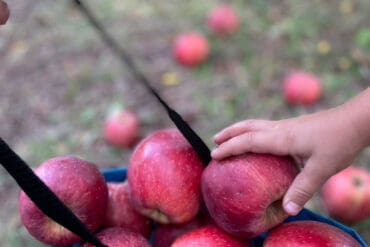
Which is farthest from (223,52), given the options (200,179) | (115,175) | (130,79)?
(200,179)

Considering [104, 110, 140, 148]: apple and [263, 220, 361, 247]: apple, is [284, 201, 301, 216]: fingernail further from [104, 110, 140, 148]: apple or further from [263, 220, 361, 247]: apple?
[104, 110, 140, 148]: apple

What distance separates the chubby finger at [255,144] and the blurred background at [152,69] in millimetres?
902

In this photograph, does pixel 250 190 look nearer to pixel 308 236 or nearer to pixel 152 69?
pixel 308 236

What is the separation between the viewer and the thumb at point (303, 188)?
0.97 metres

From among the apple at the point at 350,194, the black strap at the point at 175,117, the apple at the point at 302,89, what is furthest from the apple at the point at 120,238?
the apple at the point at 302,89

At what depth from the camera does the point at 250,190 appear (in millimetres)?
1014

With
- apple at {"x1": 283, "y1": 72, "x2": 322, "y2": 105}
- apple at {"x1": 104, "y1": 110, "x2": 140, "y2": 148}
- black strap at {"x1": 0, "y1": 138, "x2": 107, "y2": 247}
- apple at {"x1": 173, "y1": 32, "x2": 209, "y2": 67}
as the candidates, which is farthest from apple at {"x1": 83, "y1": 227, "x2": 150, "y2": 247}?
apple at {"x1": 173, "y1": 32, "x2": 209, "y2": 67}

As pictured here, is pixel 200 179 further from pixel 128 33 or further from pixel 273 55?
pixel 128 33

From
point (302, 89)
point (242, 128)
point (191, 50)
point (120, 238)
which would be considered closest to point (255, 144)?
point (242, 128)

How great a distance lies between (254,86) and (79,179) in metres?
1.41

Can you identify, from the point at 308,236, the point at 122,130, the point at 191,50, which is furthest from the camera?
the point at 191,50

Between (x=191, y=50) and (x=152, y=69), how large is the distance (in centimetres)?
20

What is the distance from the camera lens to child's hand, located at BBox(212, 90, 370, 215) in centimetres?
97

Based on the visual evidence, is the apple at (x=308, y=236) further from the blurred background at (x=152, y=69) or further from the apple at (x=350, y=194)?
the blurred background at (x=152, y=69)
